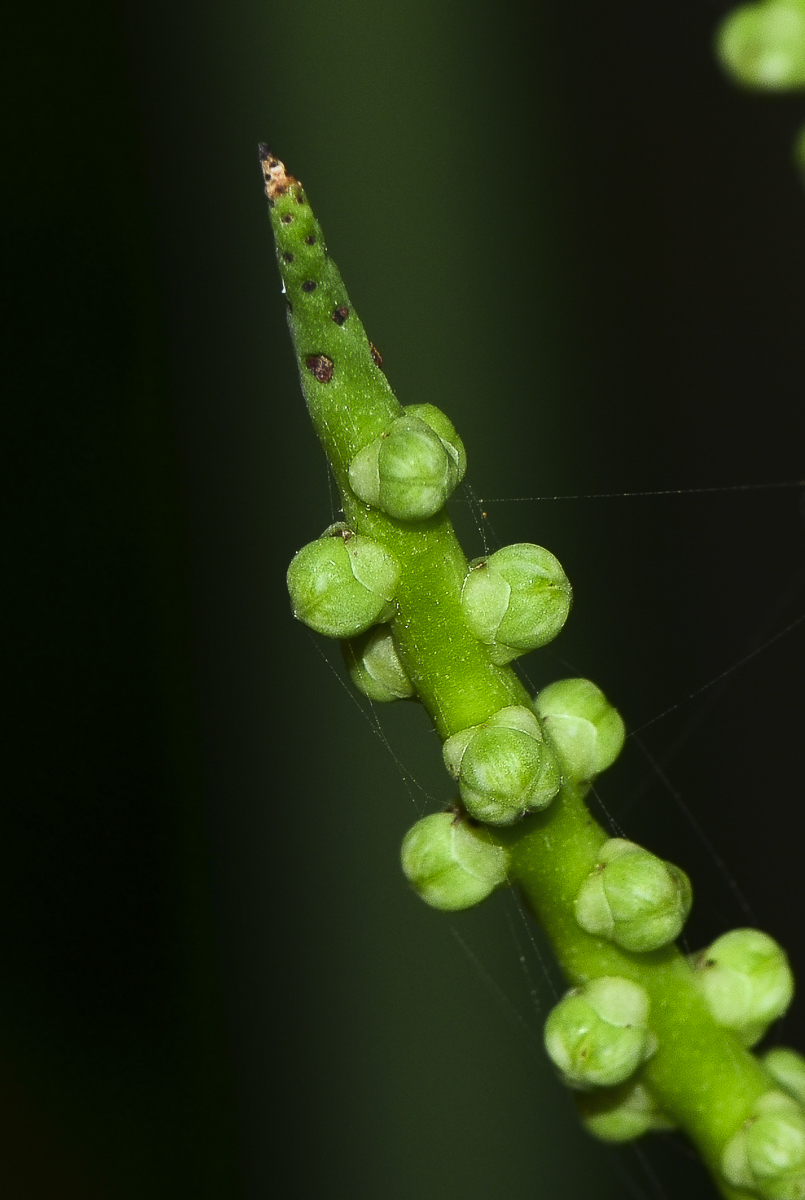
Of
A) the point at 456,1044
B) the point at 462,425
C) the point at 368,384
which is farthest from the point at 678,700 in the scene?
the point at 368,384

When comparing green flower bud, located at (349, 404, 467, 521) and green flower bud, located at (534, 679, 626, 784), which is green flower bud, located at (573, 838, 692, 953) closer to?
green flower bud, located at (534, 679, 626, 784)

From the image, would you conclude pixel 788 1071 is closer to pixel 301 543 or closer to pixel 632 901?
pixel 632 901

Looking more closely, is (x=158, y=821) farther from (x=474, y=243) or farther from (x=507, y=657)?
(x=507, y=657)

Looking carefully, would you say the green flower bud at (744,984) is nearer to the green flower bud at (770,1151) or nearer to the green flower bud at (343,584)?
the green flower bud at (770,1151)

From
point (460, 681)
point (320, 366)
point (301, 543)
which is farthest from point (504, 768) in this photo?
point (301, 543)

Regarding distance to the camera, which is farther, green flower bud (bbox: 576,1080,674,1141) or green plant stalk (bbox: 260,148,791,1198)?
green flower bud (bbox: 576,1080,674,1141)

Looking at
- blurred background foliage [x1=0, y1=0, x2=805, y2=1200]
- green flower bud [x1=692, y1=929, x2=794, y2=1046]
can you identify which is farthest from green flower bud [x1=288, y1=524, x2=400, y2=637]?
blurred background foliage [x1=0, y1=0, x2=805, y2=1200]

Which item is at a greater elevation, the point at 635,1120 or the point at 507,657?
the point at 507,657
